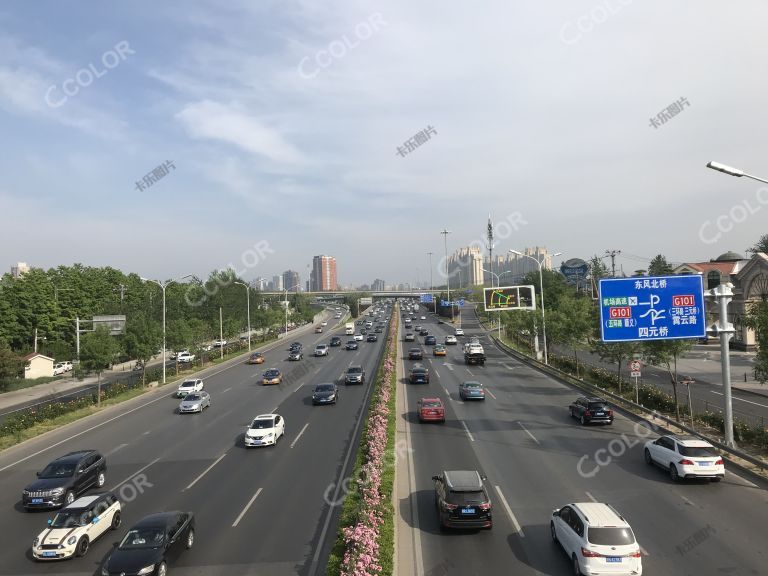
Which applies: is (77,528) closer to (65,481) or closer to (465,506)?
(65,481)

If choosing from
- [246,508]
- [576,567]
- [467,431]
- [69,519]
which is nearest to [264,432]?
[246,508]

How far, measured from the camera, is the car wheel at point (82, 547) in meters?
14.1

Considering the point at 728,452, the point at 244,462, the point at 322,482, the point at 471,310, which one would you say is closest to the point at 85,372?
the point at 244,462

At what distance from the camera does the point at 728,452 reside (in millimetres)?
21203

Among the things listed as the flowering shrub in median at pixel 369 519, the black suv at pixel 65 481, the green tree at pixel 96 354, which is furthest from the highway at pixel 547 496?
the green tree at pixel 96 354

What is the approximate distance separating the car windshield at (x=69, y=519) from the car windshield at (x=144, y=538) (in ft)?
7.95

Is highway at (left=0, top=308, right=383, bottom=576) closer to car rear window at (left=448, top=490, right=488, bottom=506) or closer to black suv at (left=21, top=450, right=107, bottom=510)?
black suv at (left=21, top=450, right=107, bottom=510)

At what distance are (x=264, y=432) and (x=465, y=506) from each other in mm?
13335

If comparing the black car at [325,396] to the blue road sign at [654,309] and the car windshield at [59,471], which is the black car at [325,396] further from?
the blue road sign at [654,309]

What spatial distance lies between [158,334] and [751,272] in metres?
66.0

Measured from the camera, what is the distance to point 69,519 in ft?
47.9

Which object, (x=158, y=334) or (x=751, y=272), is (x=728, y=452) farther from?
(x=751, y=272)

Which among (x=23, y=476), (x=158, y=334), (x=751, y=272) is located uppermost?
(x=751, y=272)

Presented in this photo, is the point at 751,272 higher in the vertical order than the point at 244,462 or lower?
higher
